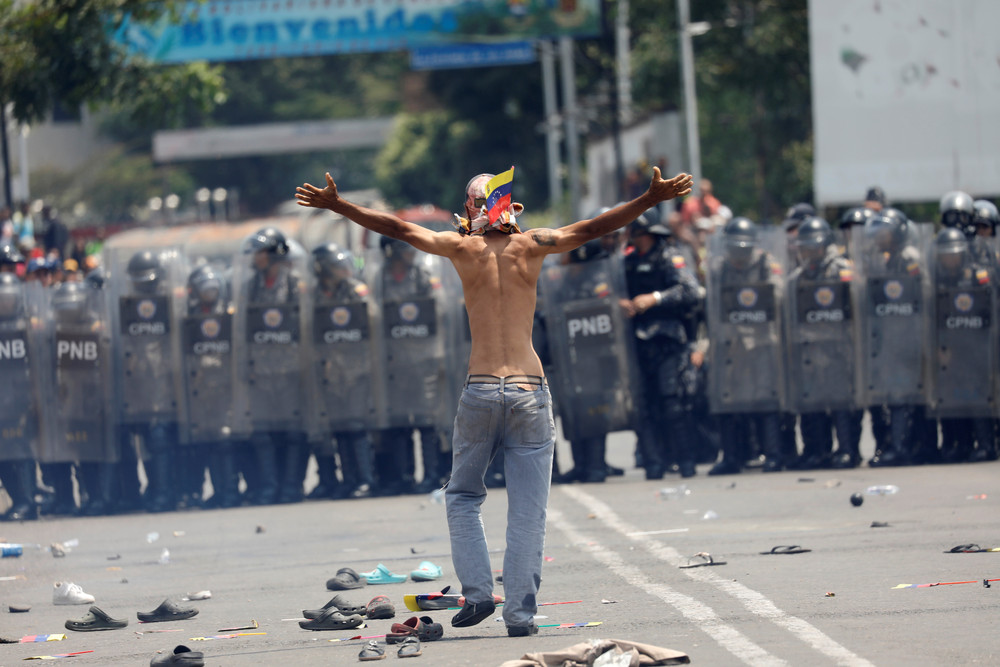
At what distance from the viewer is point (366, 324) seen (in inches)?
490

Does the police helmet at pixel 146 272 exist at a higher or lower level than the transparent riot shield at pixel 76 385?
higher

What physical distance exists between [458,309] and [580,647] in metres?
6.96

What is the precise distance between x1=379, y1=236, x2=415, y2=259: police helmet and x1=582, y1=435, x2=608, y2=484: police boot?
2105 millimetres

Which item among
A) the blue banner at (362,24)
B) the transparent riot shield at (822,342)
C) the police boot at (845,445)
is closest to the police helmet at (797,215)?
the transparent riot shield at (822,342)

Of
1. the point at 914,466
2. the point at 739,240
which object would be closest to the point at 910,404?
the point at 914,466

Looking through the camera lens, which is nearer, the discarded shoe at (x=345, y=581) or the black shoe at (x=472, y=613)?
the black shoe at (x=472, y=613)

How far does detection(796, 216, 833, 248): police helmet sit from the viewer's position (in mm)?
12359

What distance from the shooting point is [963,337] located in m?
12.3

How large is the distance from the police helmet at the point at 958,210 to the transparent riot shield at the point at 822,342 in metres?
0.92

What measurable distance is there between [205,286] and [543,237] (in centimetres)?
631

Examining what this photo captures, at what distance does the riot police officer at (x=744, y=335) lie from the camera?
1234 centimetres

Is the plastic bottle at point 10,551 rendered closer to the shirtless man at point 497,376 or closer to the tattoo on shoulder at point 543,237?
the shirtless man at point 497,376

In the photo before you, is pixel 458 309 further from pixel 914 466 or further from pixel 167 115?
pixel 167 115

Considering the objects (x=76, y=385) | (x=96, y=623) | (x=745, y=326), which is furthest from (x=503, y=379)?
(x=76, y=385)
